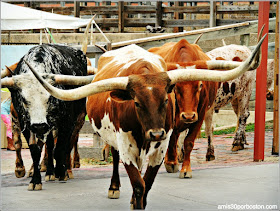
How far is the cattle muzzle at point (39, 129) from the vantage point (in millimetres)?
5586

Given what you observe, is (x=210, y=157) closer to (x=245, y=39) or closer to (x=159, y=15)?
(x=245, y=39)

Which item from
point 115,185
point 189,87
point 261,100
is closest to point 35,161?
point 115,185

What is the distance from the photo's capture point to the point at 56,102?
5.90m

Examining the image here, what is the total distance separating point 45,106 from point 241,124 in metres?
4.31

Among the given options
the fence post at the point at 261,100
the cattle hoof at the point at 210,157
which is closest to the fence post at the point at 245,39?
the fence post at the point at 261,100

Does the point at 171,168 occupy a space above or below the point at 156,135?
below

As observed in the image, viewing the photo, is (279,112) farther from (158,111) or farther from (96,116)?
(158,111)

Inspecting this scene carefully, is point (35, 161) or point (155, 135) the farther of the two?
point (35, 161)

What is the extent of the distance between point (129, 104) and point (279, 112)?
394 centimetres

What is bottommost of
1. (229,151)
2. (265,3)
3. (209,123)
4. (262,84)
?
(229,151)

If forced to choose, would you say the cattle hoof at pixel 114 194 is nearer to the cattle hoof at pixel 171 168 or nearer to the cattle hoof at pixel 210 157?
the cattle hoof at pixel 171 168

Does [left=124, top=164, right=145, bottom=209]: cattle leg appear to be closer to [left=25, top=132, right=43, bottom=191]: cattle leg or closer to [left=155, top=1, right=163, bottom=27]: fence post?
[left=25, top=132, right=43, bottom=191]: cattle leg

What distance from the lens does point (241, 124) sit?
913 centimetres

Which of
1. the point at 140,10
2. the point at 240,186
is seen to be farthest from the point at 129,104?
the point at 140,10
